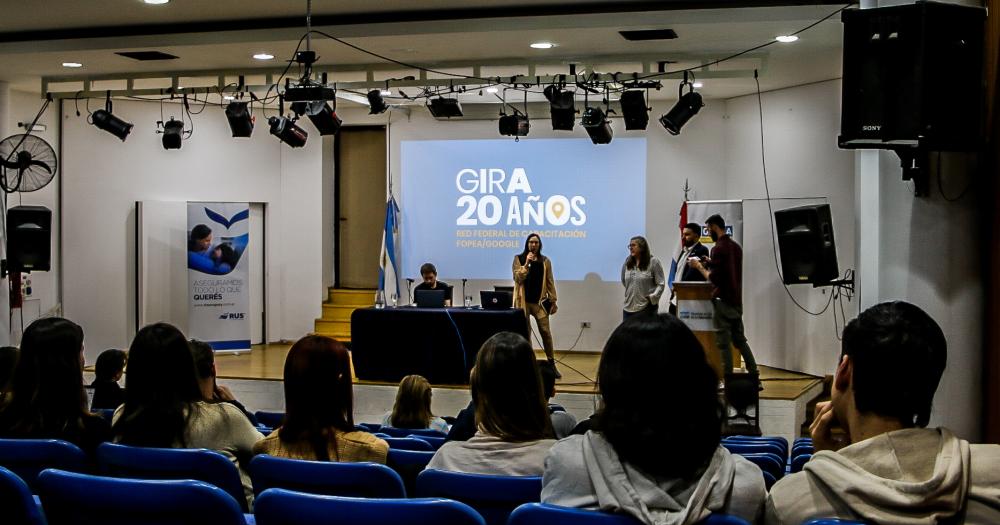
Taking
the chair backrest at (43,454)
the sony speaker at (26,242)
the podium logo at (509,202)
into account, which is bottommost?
the chair backrest at (43,454)

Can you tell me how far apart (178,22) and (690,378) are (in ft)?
23.9

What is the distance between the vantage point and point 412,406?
530 centimetres

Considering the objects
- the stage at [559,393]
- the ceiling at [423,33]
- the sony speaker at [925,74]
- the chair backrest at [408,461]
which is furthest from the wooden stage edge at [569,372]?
the chair backrest at [408,461]

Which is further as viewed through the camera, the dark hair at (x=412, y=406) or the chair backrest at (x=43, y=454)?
the dark hair at (x=412, y=406)

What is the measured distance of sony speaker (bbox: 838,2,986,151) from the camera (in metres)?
3.55

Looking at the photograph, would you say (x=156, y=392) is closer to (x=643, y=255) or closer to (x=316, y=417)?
(x=316, y=417)

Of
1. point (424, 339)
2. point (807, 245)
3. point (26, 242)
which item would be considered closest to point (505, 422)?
point (807, 245)

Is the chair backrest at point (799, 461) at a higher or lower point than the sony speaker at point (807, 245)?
→ lower

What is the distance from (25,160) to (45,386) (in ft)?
23.2

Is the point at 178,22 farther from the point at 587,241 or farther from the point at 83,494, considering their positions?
the point at 83,494

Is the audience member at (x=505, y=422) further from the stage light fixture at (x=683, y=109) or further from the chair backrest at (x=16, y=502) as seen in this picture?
the stage light fixture at (x=683, y=109)

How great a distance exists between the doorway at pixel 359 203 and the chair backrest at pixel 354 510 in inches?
448

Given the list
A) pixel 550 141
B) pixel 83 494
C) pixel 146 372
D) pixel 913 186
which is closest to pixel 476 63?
pixel 550 141

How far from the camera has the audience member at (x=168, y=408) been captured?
10.2 ft
